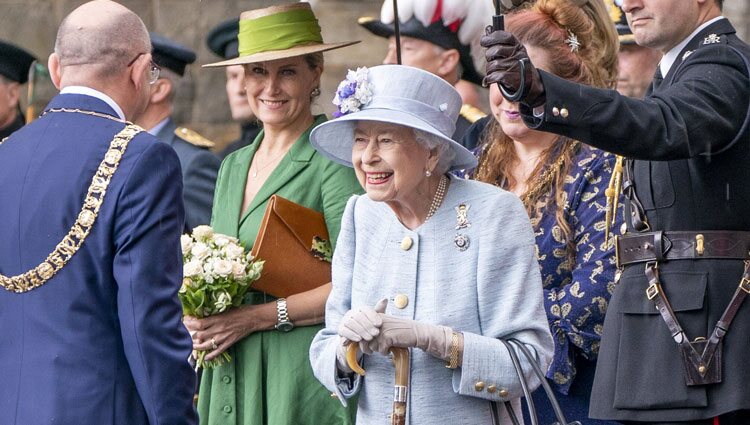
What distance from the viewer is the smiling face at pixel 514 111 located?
18.4 ft

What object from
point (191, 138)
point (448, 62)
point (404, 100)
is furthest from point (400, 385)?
point (191, 138)

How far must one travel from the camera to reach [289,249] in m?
5.68

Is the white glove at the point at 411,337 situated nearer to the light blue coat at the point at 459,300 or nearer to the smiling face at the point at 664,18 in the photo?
the light blue coat at the point at 459,300

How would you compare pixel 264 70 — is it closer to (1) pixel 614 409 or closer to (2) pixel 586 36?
(2) pixel 586 36

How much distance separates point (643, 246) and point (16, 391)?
1.98m

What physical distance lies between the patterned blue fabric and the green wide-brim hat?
117cm

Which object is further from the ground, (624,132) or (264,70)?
(264,70)

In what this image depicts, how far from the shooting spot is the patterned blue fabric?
5285 millimetres

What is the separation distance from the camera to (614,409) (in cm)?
481

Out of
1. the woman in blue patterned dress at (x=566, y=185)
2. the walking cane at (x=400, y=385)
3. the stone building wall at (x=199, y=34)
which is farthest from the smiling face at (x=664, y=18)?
the stone building wall at (x=199, y=34)

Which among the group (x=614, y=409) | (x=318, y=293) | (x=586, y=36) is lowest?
(x=614, y=409)

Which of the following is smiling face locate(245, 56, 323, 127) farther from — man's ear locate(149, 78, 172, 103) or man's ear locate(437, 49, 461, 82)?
man's ear locate(149, 78, 172, 103)

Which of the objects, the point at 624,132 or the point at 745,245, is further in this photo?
the point at 745,245

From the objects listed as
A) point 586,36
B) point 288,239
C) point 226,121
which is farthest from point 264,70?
point 226,121
